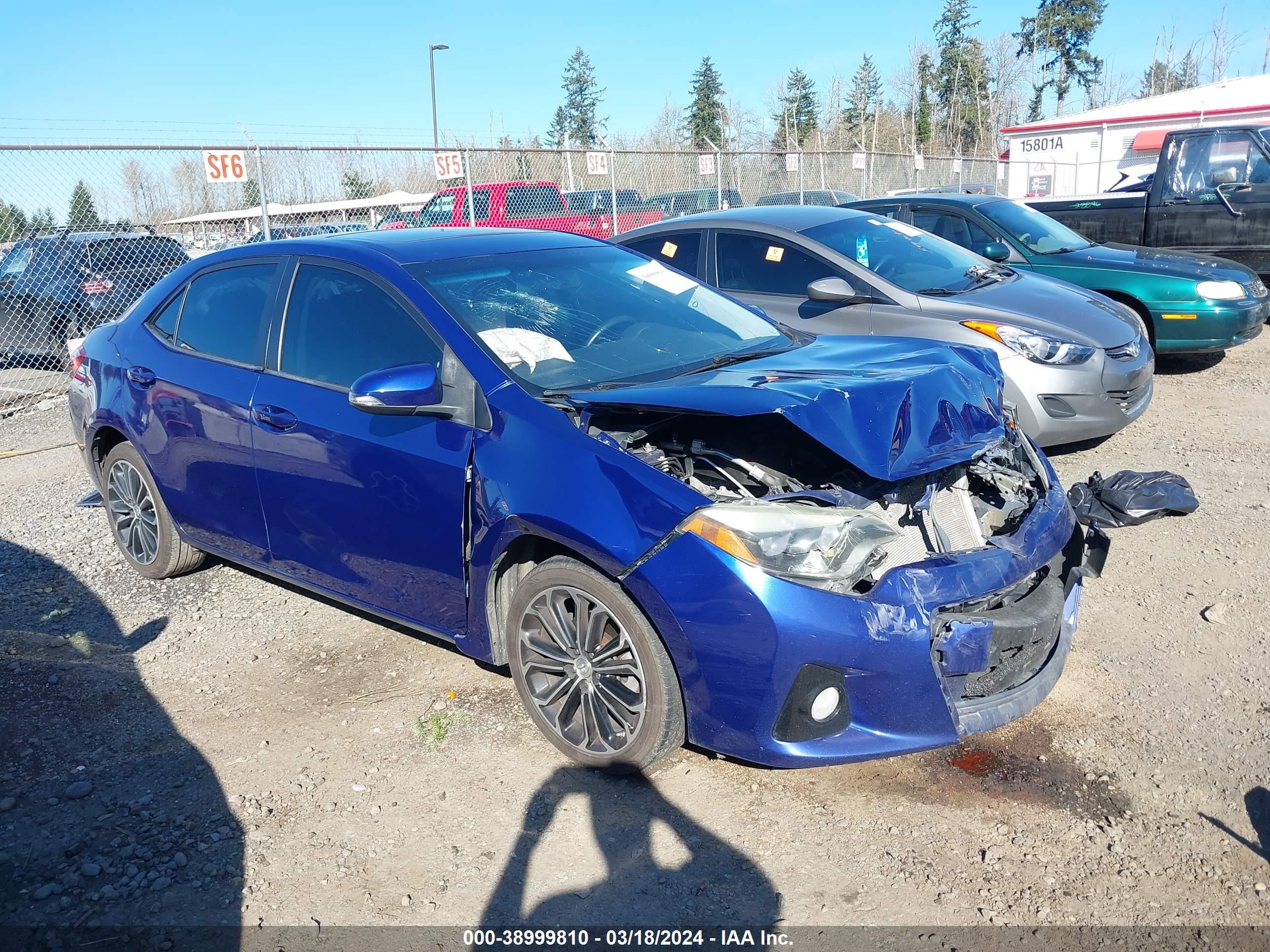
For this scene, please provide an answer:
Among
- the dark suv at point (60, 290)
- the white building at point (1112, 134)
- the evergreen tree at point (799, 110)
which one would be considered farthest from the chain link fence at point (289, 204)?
the evergreen tree at point (799, 110)

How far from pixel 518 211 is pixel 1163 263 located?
9.94 m

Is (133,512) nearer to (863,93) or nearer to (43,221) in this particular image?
(43,221)

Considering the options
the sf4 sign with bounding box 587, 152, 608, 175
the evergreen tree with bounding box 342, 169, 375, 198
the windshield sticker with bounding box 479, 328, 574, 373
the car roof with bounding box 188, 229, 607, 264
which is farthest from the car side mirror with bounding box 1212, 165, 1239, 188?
the evergreen tree with bounding box 342, 169, 375, 198

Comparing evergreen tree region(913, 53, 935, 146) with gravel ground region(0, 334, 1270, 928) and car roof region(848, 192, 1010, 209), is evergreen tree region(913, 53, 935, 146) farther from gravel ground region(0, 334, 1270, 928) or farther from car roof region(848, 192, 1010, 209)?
gravel ground region(0, 334, 1270, 928)

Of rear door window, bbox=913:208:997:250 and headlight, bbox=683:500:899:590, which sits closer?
headlight, bbox=683:500:899:590

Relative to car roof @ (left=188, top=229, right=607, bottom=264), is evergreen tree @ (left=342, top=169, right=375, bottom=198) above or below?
above

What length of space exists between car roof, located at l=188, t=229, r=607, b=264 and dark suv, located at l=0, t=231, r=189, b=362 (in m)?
7.88

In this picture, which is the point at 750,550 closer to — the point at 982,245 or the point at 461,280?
the point at 461,280

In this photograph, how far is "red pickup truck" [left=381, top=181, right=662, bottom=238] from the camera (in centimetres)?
1528

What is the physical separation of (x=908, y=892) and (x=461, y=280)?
2.58m

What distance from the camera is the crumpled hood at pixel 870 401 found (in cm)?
308

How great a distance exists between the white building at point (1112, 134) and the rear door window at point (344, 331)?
94.7 feet

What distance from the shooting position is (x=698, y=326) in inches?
166

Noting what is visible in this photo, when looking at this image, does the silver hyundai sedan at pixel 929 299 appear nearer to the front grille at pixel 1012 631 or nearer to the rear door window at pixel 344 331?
the rear door window at pixel 344 331
